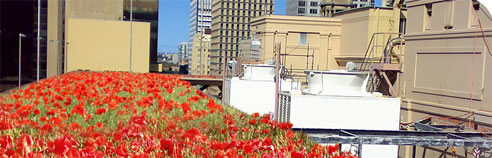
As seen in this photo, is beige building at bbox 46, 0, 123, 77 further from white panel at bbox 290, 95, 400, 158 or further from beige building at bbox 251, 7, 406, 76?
white panel at bbox 290, 95, 400, 158

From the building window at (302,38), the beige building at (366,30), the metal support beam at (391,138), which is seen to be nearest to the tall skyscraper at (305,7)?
the beige building at (366,30)

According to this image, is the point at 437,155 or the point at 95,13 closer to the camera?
the point at 437,155

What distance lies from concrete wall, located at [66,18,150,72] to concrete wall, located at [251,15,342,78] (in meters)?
11.3

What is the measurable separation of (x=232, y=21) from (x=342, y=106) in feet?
365

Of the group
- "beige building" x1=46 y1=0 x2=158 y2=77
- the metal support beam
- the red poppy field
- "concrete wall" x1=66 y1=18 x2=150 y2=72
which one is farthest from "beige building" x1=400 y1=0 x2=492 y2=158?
"beige building" x1=46 y1=0 x2=158 y2=77

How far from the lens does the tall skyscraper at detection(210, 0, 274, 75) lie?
4858 inches

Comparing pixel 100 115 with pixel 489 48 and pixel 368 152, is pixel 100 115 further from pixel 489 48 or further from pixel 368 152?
pixel 489 48

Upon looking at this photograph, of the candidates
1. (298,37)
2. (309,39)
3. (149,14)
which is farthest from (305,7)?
(298,37)

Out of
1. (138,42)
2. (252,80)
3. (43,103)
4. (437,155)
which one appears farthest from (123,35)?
(43,103)

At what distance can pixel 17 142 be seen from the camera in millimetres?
3508

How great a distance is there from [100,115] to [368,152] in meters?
9.75

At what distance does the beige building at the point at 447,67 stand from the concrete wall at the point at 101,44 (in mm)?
25506

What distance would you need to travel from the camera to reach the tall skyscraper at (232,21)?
123387 mm

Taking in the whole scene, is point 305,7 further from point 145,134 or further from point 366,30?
point 145,134
